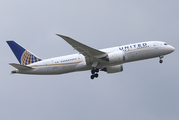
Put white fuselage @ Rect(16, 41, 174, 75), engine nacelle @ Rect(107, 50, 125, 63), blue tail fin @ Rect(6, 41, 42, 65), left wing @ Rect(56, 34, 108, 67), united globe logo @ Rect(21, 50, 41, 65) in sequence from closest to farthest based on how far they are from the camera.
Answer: left wing @ Rect(56, 34, 108, 67), engine nacelle @ Rect(107, 50, 125, 63), white fuselage @ Rect(16, 41, 174, 75), united globe logo @ Rect(21, 50, 41, 65), blue tail fin @ Rect(6, 41, 42, 65)

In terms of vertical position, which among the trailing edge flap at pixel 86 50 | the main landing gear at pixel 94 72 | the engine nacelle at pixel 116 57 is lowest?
the main landing gear at pixel 94 72

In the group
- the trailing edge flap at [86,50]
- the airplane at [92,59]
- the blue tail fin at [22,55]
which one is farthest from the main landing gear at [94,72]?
the blue tail fin at [22,55]

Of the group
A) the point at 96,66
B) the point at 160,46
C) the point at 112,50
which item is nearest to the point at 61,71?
the point at 96,66

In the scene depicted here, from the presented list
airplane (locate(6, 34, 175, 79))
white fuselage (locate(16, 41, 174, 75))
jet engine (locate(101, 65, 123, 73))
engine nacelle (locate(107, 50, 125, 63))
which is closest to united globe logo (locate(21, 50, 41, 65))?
airplane (locate(6, 34, 175, 79))

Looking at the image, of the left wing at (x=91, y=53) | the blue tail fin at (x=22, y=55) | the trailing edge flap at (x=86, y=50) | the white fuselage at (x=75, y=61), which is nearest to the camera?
the trailing edge flap at (x=86, y=50)

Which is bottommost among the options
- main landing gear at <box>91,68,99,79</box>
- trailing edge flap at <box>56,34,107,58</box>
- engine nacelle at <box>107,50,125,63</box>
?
main landing gear at <box>91,68,99,79</box>

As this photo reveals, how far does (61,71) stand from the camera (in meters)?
44.9

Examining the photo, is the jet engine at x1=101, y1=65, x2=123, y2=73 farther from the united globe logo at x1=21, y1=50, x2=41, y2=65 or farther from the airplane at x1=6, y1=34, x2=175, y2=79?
the united globe logo at x1=21, y1=50, x2=41, y2=65

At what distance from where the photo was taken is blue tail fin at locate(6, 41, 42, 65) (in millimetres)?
46500

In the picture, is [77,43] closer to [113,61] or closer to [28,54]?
[113,61]

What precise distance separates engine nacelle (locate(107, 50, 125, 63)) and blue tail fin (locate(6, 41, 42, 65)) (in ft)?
36.1

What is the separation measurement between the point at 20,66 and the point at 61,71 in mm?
5944

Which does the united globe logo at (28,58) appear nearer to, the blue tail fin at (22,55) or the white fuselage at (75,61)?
the blue tail fin at (22,55)

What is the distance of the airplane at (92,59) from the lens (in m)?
43.2
